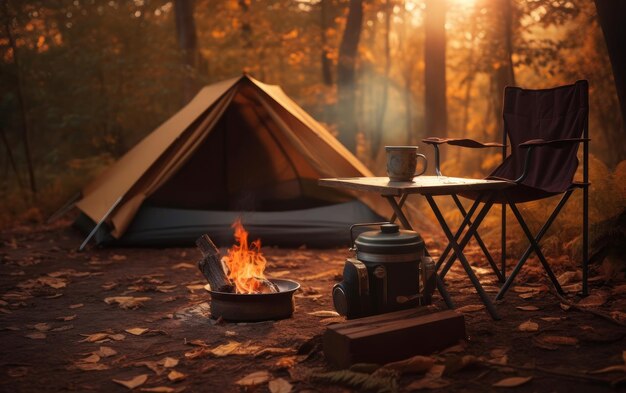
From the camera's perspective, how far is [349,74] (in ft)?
33.4

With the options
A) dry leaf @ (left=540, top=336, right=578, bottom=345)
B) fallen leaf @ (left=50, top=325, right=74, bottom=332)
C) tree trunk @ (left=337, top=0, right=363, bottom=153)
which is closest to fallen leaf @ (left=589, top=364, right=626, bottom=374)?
dry leaf @ (left=540, top=336, right=578, bottom=345)

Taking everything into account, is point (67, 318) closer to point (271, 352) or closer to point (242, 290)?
point (242, 290)

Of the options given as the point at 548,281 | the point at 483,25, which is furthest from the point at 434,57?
the point at 548,281

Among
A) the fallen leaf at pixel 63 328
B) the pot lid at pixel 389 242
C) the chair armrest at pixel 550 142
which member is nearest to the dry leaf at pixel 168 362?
the fallen leaf at pixel 63 328

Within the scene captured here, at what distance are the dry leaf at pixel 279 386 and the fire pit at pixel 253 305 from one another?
2.89ft

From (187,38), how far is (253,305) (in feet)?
26.2

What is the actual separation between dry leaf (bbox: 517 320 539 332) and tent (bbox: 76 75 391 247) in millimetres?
2881

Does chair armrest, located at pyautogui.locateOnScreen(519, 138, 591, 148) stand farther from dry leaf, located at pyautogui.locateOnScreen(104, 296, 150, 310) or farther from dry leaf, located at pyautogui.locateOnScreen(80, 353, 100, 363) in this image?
dry leaf, located at pyautogui.locateOnScreen(104, 296, 150, 310)

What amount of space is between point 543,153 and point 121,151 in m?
9.63

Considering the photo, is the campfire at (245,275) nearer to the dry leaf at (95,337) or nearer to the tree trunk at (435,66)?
the dry leaf at (95,337)

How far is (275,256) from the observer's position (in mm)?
5352

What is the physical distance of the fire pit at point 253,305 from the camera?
325 cm

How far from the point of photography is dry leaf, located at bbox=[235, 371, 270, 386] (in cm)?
237

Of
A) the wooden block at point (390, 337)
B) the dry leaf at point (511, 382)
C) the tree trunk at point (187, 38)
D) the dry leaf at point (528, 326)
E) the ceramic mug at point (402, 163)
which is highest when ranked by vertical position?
the tree trunk at point (187, 38)
